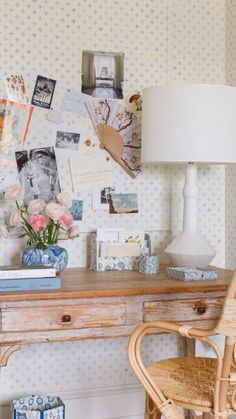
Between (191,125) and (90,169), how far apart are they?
0.53 m

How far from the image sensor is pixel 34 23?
8.03ft

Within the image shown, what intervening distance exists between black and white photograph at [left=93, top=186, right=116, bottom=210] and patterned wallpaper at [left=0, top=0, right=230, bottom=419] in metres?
0.03

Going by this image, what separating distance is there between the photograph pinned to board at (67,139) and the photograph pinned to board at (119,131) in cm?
11

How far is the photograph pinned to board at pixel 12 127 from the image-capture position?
2.39 meters

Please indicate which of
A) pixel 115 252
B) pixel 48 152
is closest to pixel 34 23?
pixel 48 152

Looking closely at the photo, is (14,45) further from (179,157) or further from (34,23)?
(179,157)

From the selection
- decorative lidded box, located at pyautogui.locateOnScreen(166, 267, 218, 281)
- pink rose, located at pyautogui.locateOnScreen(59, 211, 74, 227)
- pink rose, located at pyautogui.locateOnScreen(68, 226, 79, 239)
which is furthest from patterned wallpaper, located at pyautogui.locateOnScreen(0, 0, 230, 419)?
decorative lidded box, located at pyautogui.locateOnScreen(166, 267, 218, 281)

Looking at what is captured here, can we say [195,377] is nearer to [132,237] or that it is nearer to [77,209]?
[132,237]

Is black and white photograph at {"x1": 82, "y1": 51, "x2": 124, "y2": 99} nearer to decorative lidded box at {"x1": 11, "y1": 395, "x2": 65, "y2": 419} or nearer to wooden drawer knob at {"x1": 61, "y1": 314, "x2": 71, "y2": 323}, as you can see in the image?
wooden drawer knob at {"x1": 61, "y1": 314, "x2": 71, "y2": 323}

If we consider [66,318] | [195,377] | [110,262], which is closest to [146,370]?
[195,377]

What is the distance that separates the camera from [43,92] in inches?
96.7

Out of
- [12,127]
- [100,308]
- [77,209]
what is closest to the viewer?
[100,308]

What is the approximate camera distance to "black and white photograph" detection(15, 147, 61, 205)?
7.96ft

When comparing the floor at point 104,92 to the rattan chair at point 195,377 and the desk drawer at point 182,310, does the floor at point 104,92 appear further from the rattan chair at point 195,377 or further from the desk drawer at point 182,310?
the rattan chair at point 195,377
